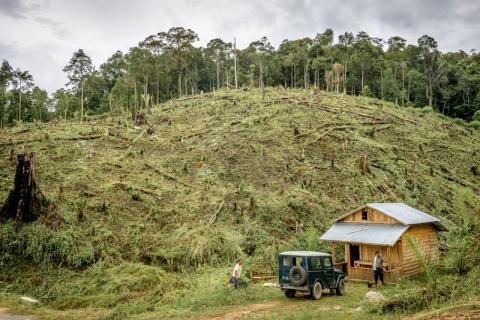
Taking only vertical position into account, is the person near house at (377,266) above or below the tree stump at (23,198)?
below

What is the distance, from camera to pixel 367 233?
18719 mm

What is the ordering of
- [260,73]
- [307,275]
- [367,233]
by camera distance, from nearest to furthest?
[307,275] < [367,233] < [260,73]

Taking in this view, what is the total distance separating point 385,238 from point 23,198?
16.6 m

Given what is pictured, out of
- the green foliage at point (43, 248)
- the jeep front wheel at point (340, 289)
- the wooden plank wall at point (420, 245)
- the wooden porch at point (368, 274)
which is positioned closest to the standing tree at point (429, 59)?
the wooden plank wall at point (420, 245)

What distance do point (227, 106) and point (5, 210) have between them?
28.7 metres

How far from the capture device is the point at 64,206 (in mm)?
20469

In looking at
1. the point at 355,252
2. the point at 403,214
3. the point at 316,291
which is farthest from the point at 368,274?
the point at 316,291

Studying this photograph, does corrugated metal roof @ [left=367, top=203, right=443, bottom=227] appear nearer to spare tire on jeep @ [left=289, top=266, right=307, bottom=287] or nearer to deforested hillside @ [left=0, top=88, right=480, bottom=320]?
deforested hillside @ [left=0, top=88, right=480, bottom=320]

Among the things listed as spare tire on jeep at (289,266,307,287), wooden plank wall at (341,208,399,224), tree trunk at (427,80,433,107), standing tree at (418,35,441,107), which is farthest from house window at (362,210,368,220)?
standing tree at (418,35,441,107)

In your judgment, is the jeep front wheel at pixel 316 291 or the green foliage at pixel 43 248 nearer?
the jeep front wheel at pixel 316 291

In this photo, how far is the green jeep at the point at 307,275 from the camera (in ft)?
46.5

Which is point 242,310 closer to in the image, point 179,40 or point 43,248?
point 43,248

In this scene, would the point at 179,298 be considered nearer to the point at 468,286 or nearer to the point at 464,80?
the point at 468,286

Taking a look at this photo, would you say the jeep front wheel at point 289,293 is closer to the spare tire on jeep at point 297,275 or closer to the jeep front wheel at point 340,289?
the spare tire on jeep at point 297,275
